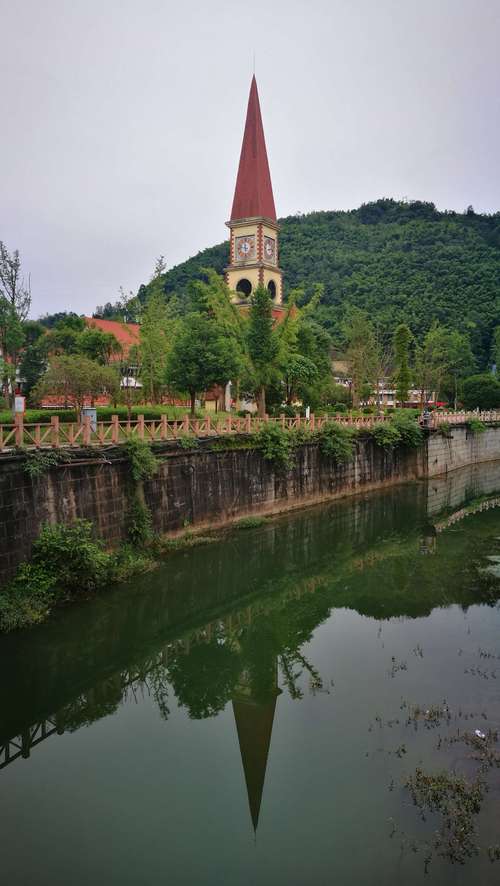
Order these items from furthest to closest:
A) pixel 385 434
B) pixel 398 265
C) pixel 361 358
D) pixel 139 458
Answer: pixel 398 265, pixel 361 358, pixel 385 434, pixel 139 458

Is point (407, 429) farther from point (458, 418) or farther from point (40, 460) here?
point (40, 460)

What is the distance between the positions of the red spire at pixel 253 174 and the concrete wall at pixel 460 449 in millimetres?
23659

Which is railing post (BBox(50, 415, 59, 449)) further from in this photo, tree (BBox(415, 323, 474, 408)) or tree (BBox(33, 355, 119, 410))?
tree (BBox(415, 323, 474, 408))

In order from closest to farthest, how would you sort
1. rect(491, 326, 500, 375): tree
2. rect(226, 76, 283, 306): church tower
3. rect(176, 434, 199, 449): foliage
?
rect(176, 434, 199, 449): foliage < rect(226, 76, 283, 306): church tower < rect(491, 326, 500, 375): tree

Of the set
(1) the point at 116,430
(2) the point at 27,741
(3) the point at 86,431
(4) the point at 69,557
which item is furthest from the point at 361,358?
(2) the point at 27,741

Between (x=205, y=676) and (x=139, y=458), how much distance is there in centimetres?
856

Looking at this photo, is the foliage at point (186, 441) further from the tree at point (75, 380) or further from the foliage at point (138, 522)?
the tree at point (75, 380)

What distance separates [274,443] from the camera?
28.9 meters

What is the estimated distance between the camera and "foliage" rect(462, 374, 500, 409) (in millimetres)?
66500

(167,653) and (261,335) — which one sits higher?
(261,335)

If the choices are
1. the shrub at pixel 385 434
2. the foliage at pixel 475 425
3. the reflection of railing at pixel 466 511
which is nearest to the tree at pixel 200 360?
the shrub at pixel 385 434

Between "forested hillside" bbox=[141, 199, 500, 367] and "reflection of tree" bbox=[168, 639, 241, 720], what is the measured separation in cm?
7290

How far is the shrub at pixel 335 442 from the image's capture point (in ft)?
108

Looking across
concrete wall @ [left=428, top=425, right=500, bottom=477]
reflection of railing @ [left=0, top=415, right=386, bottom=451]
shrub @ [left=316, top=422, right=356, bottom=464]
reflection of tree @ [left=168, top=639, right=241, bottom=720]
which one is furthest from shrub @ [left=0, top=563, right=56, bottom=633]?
concrete wall @ [left=428, top=425, right=500, bottom=477]
